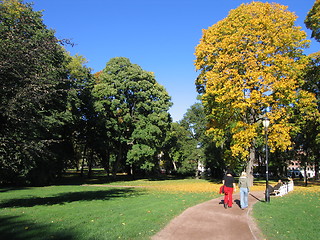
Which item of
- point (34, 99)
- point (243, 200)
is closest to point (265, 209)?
point (243, 200)

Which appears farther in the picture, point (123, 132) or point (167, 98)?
point (167, 98)

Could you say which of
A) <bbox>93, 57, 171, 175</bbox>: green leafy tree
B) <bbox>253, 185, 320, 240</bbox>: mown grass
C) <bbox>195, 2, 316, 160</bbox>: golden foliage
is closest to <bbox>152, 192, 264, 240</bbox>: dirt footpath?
<bbox>253, 185, 320, 240</bbox>: mown grass

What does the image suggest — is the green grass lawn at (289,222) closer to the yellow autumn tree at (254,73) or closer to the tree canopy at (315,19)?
the yellow autumn tree at (254,73)

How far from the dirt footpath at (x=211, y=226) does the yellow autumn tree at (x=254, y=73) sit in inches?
447

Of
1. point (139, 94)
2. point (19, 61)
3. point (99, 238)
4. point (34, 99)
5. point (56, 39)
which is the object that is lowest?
point (99, 238)

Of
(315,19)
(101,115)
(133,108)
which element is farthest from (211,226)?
(133,108)

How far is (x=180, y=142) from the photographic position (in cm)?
4600

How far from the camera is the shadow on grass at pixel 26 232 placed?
255 inches

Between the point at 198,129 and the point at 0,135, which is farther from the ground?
the point at 198,129

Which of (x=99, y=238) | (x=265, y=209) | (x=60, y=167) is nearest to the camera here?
(x=99, y=238)

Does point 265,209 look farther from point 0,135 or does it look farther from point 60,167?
point 60,167

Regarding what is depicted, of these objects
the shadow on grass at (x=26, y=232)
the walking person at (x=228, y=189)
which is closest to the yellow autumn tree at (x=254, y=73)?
the walking person at (x=228, y=189)

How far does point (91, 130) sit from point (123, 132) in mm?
4413

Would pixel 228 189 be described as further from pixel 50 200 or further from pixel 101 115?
pixel 101 115
